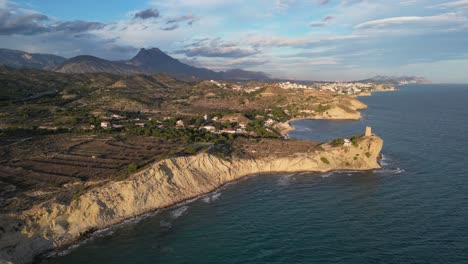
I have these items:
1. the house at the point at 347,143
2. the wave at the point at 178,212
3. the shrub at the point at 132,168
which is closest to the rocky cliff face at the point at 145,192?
the house at the point at 347,143

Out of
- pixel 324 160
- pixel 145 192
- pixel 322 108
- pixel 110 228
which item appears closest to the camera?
pixel 110 228

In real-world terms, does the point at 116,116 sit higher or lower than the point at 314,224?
higher

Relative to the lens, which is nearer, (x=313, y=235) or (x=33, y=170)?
(x=313, y=235)

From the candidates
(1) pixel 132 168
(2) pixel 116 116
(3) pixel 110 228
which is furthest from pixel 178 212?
(2) pixel 116 116

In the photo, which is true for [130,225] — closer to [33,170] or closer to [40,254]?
[40,254]

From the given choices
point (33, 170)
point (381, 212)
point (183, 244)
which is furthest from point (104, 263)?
point (381, 212)

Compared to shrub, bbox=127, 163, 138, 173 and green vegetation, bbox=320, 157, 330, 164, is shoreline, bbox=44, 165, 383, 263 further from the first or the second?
green vegetation, bbox=320, 157, 330, 164

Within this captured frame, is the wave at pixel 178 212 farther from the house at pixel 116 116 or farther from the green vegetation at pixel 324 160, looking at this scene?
the house at pixel 116 116

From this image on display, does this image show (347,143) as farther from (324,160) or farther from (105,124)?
(105,124)
